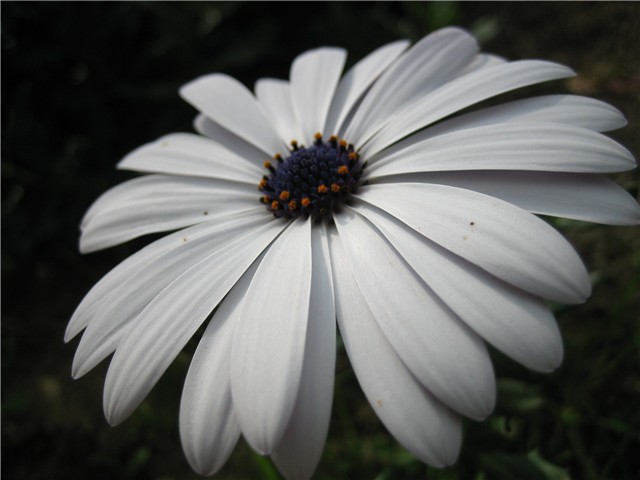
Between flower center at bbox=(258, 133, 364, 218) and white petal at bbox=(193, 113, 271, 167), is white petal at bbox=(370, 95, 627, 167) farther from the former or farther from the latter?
white petal at bbox=(193, 113, 271, 167)

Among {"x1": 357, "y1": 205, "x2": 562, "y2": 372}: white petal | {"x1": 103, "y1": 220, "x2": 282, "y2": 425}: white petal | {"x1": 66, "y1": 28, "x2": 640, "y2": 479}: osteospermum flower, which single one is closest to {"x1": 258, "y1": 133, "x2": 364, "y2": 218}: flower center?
{"x1": 66, "y1": 28, "x2": 640, "y2": 479}: osteospermum flower

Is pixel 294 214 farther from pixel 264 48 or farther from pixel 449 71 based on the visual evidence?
pixel 264 48

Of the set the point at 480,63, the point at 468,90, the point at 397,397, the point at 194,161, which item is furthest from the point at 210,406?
the point at 480,63

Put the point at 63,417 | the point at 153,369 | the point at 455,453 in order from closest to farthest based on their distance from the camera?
the point at 455,453
the point at 153,369
the point at 63,417

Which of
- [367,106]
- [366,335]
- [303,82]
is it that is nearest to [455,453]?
[366,335]

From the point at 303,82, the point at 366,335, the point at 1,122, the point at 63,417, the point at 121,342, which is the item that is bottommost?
the point at 63,417

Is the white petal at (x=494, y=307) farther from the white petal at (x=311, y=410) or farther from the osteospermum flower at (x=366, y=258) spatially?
the white petal at (x=311, y=410)
